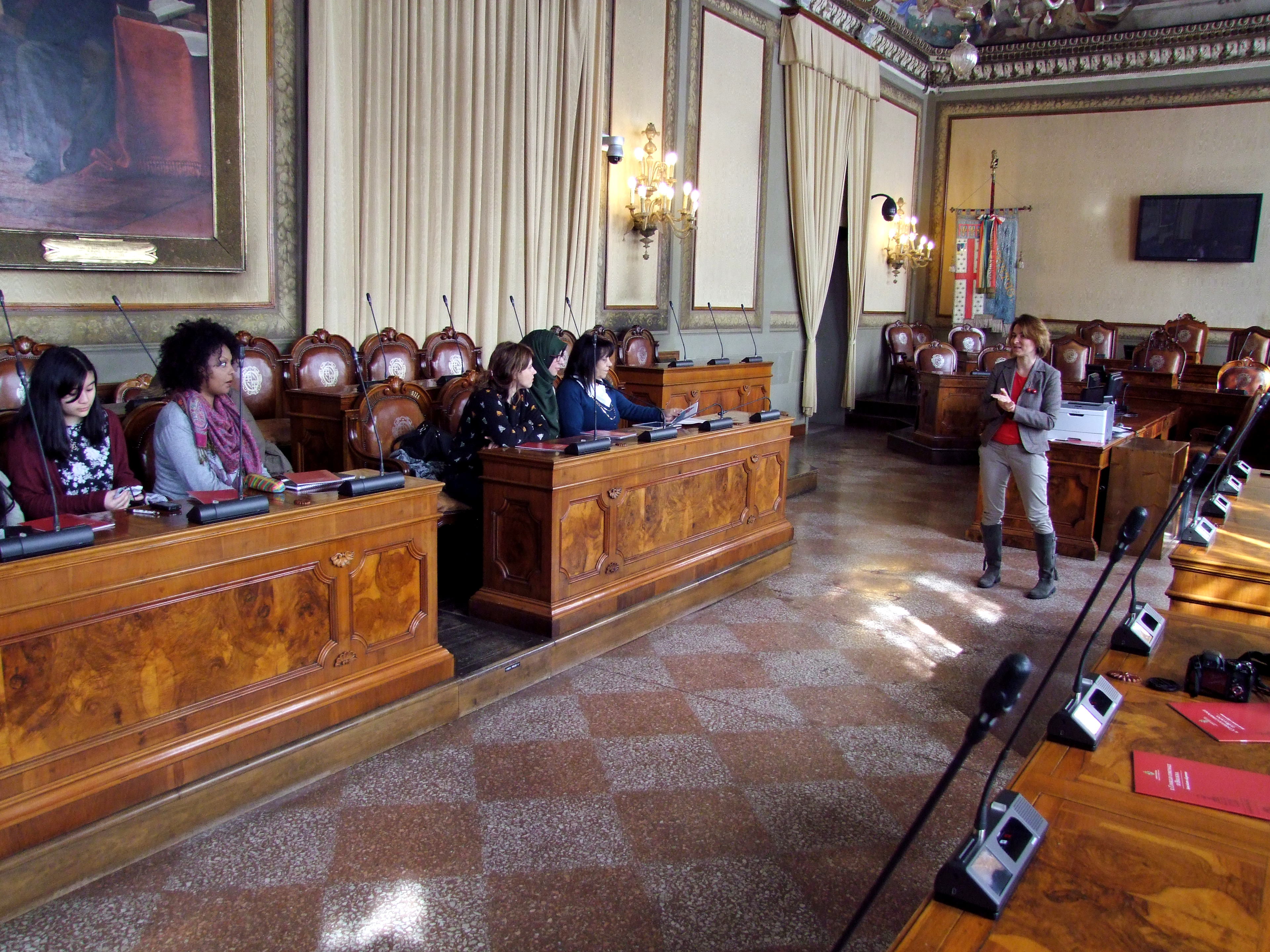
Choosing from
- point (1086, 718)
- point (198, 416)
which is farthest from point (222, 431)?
point (1086, 718)

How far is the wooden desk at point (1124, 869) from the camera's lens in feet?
4.48

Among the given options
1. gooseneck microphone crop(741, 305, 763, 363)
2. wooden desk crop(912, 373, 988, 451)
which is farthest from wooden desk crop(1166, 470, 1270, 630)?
gooseneck microphone crop(741, 305, 763, 363)

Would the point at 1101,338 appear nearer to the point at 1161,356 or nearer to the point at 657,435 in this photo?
the point at 1161,356

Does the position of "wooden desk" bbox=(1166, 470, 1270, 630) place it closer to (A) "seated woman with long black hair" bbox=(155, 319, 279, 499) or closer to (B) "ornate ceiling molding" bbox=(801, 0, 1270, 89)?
(A) "seated woman with long black hair" bbox=(155, 319, 279, 499)

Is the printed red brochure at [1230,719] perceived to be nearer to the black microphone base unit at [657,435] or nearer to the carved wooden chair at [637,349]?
the black microphone base unit at [657,435]

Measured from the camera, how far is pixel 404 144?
6.30 m

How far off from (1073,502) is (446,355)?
404 centimetres

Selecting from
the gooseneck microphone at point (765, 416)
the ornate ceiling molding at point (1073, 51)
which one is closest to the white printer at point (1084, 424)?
the gooseneck microphone at point (765, 416)

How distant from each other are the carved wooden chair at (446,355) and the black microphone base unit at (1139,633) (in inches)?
174

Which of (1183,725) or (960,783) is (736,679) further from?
(1183,725)

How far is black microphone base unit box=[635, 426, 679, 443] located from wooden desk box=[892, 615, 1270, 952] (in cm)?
262

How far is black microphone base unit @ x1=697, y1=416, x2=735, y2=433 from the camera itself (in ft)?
15.9

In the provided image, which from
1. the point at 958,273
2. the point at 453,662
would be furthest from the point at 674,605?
the point at 958,273

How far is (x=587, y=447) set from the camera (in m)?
4.00
